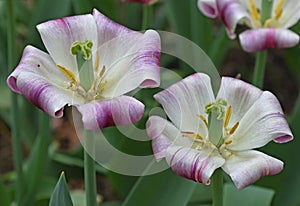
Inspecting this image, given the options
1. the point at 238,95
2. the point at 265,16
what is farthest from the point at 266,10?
the point at 238,95

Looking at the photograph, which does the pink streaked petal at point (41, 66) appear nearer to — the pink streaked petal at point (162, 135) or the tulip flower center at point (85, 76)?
the tulip flower center at point (85, 76)

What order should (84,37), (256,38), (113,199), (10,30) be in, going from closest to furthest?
1. (84,37)
2. (256,38)
3. (10,30)
4. (113,199)

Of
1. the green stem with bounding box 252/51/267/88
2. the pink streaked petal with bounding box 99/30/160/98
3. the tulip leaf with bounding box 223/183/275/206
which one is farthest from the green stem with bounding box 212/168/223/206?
the green stem with bounding box 252/51/267/88

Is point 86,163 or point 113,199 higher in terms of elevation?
point 86,163

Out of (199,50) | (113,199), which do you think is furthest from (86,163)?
(113,199)

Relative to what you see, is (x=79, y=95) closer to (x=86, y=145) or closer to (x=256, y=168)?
(x=86, y=145)

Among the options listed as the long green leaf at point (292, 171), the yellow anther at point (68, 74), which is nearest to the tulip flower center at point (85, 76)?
the yellow anther at point (68, 74)

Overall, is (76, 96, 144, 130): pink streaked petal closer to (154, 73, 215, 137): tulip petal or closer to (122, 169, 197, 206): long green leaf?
(154, 73, 215, 137): tulip petal
